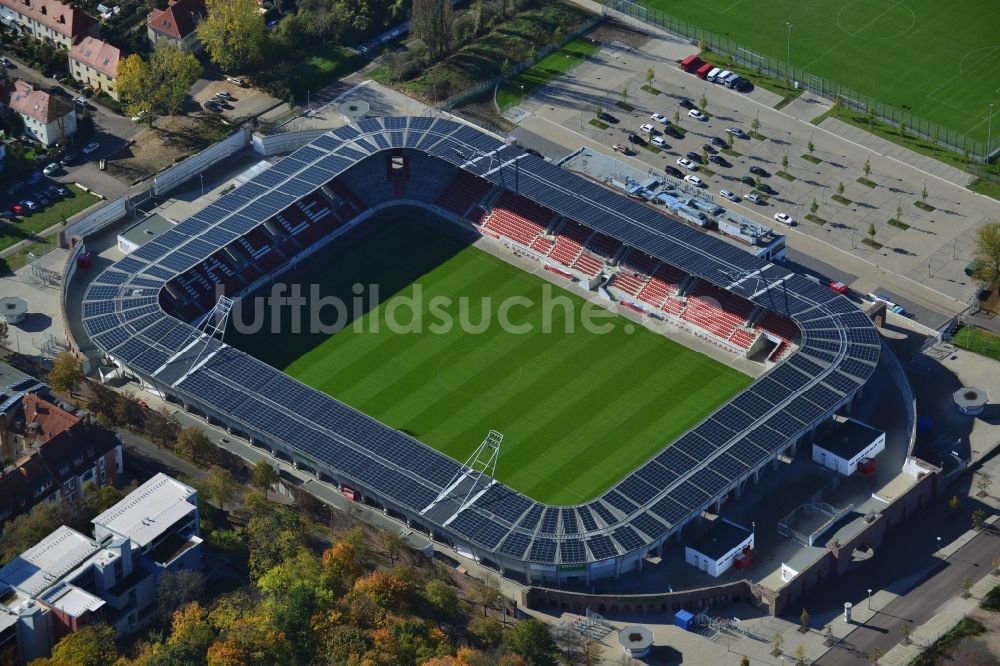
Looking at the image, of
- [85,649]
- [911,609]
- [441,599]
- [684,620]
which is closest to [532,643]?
[441,599]

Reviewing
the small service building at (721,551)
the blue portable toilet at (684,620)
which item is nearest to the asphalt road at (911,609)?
the blue portable toilet at (684,620)

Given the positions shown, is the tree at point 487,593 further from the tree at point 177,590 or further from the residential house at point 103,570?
the residential house at point 103,570

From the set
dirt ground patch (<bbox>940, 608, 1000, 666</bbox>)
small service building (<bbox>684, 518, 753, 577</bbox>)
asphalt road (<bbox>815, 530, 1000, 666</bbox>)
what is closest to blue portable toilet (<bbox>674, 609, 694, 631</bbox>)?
small service building (<bbox>684, 518, 753, 577</bbox>)

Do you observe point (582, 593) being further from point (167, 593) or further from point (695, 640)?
point (167, 593)

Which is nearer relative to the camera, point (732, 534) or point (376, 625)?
point (376, 625)

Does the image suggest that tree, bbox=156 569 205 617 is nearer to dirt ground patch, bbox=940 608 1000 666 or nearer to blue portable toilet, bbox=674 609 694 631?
blue portable toilet, bbox=674 609 694 631

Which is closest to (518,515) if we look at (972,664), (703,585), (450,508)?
(450,508)
